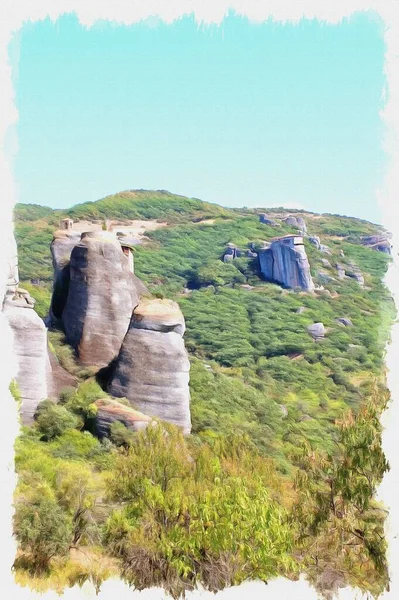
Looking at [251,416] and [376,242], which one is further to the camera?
[376,242]

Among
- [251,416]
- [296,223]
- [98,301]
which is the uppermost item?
[296,223]

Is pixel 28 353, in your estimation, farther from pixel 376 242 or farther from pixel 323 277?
pixel 376 242

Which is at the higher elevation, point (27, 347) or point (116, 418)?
point (27, 347)

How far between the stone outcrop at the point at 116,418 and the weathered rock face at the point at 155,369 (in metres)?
1.25

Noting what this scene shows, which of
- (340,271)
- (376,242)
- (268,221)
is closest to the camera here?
(340,271)

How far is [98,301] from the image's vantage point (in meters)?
27.5

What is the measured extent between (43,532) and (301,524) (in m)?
5.05

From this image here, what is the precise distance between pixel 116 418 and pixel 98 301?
5.91 m

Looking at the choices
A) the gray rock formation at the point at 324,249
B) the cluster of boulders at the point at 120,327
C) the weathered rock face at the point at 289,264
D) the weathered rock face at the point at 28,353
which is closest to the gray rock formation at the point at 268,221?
the gray rock formation at the point at 324,249

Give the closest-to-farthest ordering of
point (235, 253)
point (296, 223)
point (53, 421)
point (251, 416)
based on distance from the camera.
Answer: point (53, 421) → point (251, 416) → point (235, 253) → point (296, 223)

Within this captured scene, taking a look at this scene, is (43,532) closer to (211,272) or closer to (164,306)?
(164,306)

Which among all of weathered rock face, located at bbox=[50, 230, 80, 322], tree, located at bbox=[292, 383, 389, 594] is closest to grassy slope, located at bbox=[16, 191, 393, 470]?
weathered rock face, located at bbox=[50, 230, 80, 322]

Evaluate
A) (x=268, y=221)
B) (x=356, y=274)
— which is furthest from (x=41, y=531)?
(x=268, y=221)

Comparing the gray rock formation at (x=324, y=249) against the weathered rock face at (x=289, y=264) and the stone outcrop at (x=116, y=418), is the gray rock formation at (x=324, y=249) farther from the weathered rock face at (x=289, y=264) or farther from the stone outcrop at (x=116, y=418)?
the stone outcrop at (x=116, y=418)
